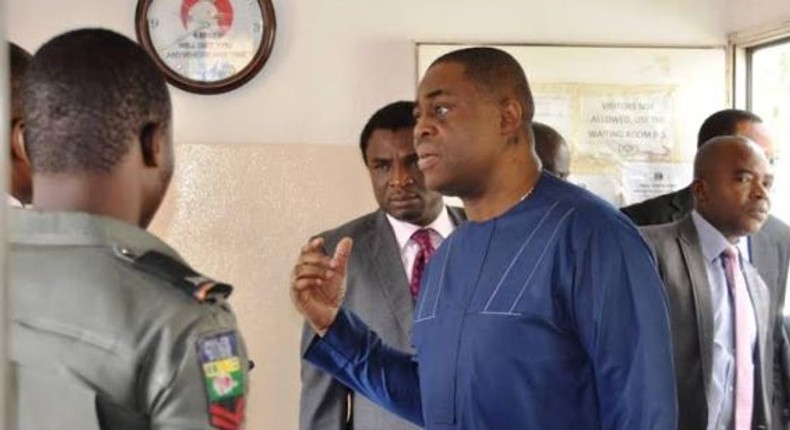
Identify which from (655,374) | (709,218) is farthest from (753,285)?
(655,374)

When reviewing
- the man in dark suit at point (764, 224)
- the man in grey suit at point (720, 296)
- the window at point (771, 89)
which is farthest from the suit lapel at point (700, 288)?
the window at point (771, 89)

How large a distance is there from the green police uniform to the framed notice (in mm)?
2650

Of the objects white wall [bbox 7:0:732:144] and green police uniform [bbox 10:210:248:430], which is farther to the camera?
white wall [bbox 7:0:732:144]

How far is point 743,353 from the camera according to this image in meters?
3.02

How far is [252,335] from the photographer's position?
12.2 ft

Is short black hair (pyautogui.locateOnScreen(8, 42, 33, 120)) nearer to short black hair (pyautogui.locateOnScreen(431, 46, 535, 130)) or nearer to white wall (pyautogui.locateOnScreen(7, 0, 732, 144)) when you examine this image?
short black hair (pyautogui.locateOnScreen(431, 46, 535, 130))

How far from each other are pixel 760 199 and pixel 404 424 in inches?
47.4

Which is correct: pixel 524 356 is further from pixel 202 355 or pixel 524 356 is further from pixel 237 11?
pixel 237 11

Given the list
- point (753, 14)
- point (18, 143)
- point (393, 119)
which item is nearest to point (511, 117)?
point (393, 119)

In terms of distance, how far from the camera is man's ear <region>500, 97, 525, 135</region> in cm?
216

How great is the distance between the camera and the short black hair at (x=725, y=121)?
361cm

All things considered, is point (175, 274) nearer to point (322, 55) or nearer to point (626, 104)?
point (322, 55)

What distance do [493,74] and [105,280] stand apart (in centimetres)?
116

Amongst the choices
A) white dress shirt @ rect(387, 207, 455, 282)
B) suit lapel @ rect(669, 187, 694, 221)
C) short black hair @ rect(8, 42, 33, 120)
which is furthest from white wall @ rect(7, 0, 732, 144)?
short black hair @ rect(8, 42, 33, 120)
